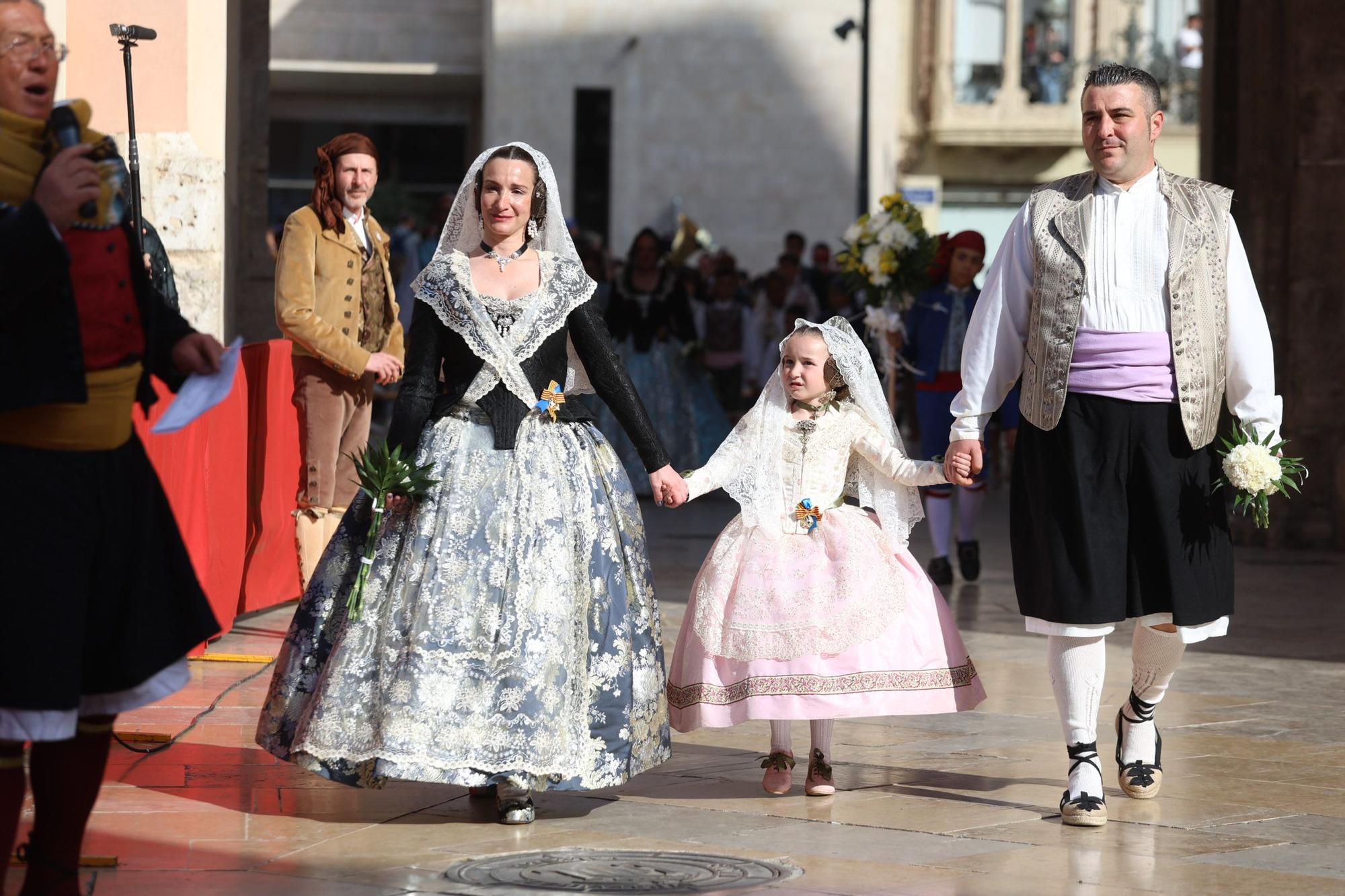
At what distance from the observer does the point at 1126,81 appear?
18.9 feet

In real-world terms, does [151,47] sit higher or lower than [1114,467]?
higher

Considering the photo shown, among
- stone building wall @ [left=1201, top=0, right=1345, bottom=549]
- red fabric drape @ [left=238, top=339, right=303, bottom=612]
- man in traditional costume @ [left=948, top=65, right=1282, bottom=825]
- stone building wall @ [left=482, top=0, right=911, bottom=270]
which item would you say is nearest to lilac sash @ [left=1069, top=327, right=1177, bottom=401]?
man in traditional costume @ [left=948, top=65, right=1282, bottom=825]

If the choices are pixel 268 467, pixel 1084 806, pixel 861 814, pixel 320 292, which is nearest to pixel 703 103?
pixel 268 467

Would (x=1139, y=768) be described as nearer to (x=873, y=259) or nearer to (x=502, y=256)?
(x=502, y=256)

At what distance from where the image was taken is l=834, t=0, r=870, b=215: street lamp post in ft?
89.8

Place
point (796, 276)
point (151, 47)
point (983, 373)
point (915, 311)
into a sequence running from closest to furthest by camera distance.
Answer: point (983, 373)
point (151, 47)
point (915, 311)
point (796, 276)

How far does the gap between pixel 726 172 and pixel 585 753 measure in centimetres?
2625

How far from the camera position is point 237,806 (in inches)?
227

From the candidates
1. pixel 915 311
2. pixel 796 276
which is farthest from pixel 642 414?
pixel 796 276

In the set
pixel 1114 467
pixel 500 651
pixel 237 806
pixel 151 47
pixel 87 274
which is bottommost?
pixel 237 806

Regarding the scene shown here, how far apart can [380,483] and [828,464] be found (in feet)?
4.74

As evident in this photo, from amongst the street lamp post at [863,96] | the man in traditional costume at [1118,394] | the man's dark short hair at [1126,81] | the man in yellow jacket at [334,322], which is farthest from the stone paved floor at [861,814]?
the street lamp post at [863,96]

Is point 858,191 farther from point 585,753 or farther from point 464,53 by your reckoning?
point 585,753

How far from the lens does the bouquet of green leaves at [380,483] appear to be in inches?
219
